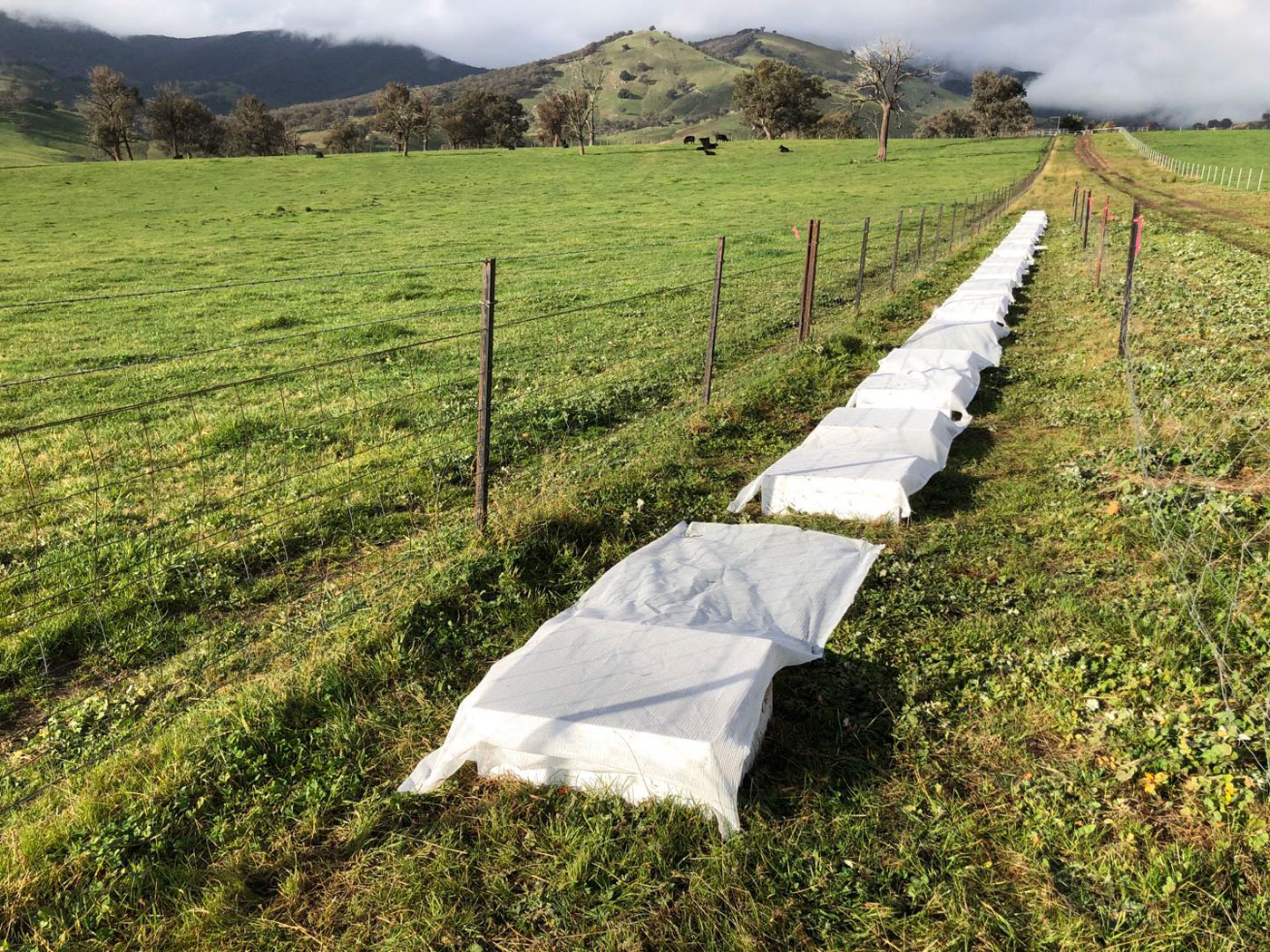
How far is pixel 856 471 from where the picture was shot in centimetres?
579

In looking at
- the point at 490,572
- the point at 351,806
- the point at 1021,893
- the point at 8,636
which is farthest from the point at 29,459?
the point at 1021,893

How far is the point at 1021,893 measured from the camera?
103 inches

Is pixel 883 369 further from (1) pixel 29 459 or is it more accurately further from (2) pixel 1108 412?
(1) pixel 29 459

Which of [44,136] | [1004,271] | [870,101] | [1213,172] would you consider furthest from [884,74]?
[44,136]

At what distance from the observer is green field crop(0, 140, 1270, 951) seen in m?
2.63

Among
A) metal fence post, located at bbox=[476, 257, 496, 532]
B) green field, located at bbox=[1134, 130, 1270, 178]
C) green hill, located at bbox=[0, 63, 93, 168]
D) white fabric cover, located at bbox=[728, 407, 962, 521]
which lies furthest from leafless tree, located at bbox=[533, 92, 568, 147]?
metal fence post, located at bbox=[476, 257, 496, 532]

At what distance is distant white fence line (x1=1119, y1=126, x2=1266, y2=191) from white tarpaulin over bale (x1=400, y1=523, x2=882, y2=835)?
45683mm

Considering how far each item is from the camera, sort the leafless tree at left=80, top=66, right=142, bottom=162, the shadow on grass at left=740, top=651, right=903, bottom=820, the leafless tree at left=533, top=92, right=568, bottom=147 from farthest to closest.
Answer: the leafless tree at left=533, top=92, right=568, bottom=147 → the leafless tree at left=80, top=66, right=142, bottom=162 → the shadow on grass at left=740, top=651, right=903, bottom=820

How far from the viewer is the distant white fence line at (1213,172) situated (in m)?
42.7

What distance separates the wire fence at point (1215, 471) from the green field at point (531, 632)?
5 cm

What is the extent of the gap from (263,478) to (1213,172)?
5912 cm

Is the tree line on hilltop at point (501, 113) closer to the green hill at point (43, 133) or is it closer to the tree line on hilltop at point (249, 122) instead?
the tree line on hilltop at point (249, 122)

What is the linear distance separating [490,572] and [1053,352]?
30.2ft

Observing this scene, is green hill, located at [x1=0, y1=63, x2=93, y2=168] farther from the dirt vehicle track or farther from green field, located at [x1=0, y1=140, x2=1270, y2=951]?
green field, located at [x1=0, y1=140, x2=1270, y2=951]
